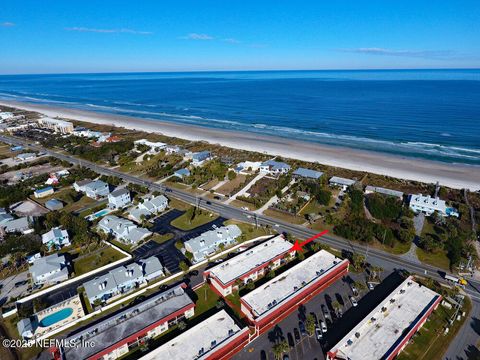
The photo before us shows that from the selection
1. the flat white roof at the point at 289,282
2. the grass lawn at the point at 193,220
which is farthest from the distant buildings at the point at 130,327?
the grass lawn at the point at 193,220

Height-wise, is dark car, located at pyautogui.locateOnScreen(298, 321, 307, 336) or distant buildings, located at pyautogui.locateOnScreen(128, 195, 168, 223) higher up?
distant buildings, located at pyautogui.locateOnScreen(128, 195, 168, 223)

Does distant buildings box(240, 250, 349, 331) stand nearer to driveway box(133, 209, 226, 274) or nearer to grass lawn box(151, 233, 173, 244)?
driveway box(133, 209, 226, 274)

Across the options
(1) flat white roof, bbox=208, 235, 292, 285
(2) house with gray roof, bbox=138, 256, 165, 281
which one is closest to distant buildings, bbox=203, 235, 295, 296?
Result: (1) flat white roof, bbox=208, 235, 292, 285

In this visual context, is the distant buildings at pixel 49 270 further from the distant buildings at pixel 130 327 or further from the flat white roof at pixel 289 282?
the flat white roof at pixel 289 282

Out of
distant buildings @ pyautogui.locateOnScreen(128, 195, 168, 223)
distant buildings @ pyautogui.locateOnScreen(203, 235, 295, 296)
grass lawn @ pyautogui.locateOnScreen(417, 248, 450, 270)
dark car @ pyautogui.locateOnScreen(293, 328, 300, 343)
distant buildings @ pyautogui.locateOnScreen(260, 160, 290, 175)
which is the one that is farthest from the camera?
distant buildings @ pyautogui.locateOnScreen(260, 160, 290, 175)

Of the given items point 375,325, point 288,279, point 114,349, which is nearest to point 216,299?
point 288,279
